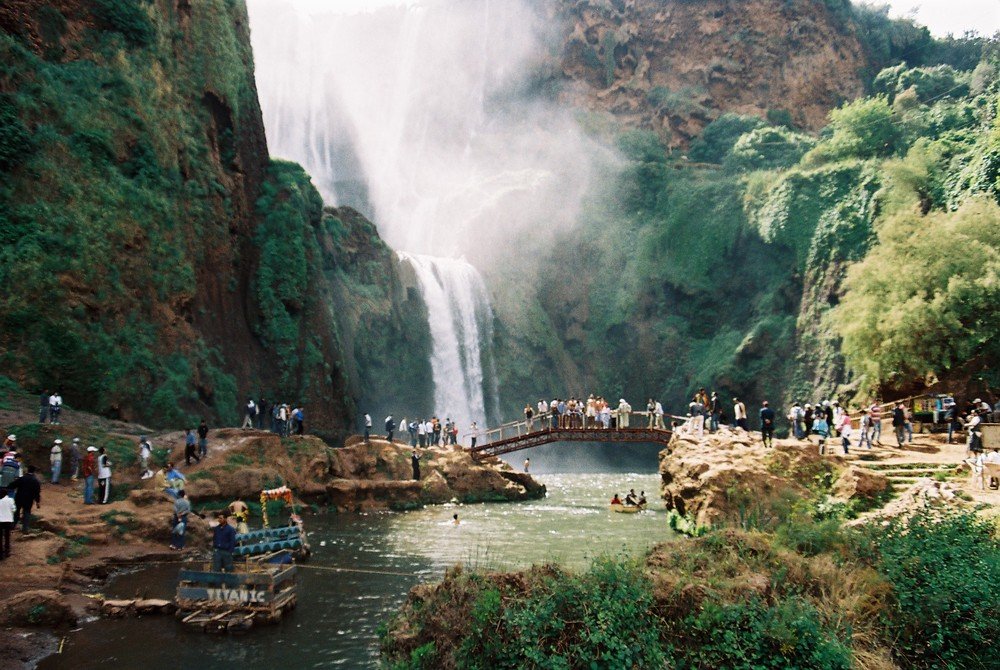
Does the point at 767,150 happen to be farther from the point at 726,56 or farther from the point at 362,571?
the point at 362,571

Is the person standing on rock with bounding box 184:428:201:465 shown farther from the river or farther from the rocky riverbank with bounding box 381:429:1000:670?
the rocky riverbank with bounding box 381:429:1000:670

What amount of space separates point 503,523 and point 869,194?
32.7m

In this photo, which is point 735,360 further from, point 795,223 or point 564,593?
point 564,593

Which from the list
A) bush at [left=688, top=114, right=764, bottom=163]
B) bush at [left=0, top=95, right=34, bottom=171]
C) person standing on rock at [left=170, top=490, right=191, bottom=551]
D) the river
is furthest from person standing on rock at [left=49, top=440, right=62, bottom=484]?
bush at [left=688, top=114, right=764, bottom=163]

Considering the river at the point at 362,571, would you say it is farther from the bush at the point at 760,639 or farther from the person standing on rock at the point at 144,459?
the person standing on rock at the point at 144,459

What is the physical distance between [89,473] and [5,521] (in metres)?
6.09

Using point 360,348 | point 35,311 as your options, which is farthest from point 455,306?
point 35,311

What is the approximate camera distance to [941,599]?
36.6ft

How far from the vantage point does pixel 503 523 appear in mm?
27641

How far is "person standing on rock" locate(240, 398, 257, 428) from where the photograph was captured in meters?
33.4

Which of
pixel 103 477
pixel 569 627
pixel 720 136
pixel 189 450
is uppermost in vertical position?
pixel 720 136

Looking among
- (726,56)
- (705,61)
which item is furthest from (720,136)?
(726,56)

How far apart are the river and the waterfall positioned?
55.0 ft

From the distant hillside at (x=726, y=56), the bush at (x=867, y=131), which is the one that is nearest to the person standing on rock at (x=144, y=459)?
the bush at (x=867, y=131)
